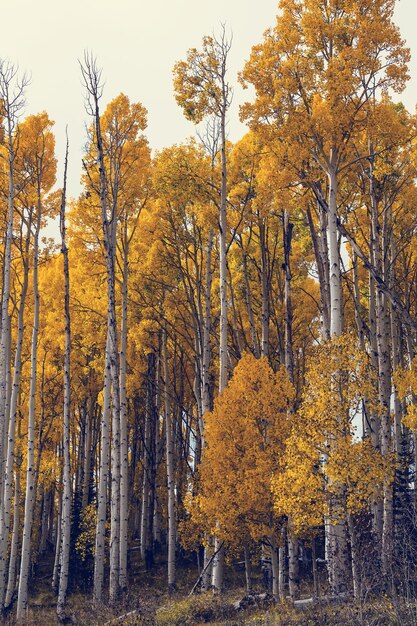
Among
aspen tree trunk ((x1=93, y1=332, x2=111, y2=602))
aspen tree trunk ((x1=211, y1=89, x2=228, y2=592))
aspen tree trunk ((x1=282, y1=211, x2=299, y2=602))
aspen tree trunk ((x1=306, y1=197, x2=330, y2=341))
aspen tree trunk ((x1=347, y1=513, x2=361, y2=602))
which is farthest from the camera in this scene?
aspen tree trunk ((x1=93, y1=332, x2=111, y2=602))

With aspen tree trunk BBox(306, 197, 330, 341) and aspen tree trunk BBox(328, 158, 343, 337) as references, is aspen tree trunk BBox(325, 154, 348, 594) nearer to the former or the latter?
aspen tree trunk BBox(328, 158, 343, 337)

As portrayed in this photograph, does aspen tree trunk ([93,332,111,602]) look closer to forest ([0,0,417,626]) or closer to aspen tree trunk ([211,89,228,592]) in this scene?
forest ([0,0,417,626])

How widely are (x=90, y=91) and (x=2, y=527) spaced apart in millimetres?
9886

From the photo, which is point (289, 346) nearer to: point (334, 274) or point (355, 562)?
point (334, 274)

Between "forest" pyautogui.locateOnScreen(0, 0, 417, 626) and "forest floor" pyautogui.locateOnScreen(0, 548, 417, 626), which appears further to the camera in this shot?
"forest" pyautogui.locateOnScreen(0, 0, 417, 626)

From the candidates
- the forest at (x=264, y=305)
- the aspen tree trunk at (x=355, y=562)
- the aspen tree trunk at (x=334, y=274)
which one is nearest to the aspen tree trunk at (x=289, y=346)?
the forest at (x=264, y=305)

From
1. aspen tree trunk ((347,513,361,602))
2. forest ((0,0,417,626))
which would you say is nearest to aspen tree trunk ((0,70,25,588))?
forest ((0,0,417,626))

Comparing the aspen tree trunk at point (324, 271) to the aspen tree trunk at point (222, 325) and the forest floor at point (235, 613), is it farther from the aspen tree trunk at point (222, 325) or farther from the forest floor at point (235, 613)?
the forest floor at point (235, 613)

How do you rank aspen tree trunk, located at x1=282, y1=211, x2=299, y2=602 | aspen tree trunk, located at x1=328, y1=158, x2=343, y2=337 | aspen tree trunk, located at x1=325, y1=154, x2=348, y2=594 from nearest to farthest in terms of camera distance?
aspen tree trunk, located at x1=325, y1=154, x2=348, y2=594 < aspen tree trunk, located at x1=328, y1=158, x2=343, y2=337 < aspen tree trunk, located at x1=282, y1=211, x2=299, y2=602

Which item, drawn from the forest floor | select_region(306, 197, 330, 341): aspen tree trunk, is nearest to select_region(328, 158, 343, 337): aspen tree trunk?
select_region(306, 197, 330, 341): aspen tree trunk

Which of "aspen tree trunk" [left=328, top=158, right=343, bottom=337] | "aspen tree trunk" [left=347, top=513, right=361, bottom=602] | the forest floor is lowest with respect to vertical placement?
the forest floor

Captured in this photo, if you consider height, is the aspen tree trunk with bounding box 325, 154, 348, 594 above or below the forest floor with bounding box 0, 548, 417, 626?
above

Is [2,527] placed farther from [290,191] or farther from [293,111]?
[293,111]

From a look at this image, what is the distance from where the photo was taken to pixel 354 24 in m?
13.1
